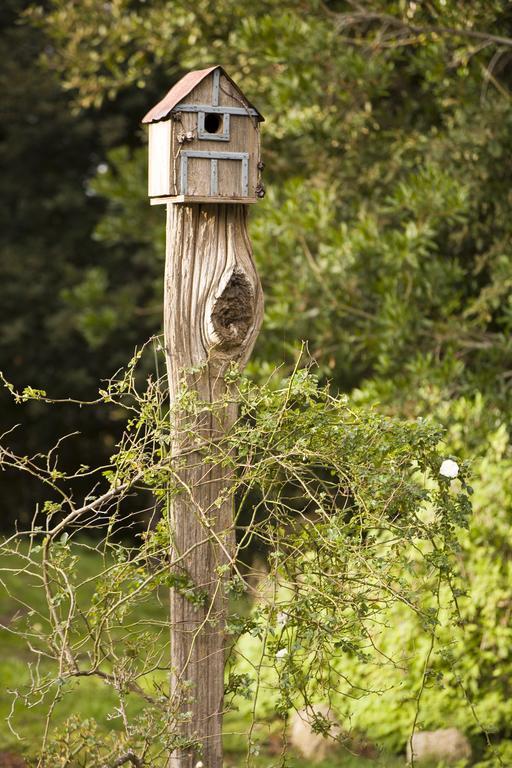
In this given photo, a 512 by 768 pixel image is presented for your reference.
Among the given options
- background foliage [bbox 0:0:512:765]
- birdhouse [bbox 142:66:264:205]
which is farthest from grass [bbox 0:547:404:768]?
birdhouse [bbox 142:66:264:205]

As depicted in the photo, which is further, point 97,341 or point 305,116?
point 97,341

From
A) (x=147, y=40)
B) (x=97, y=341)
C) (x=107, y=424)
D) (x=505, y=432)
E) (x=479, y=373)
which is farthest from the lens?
(x=107, y=424)

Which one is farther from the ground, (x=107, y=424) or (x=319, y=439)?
(x=107, y=424)

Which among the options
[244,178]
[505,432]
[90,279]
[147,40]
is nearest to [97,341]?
[90,279]

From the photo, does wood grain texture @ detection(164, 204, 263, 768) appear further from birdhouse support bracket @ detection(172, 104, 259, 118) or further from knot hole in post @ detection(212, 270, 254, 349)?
birdhouse support bracket @ detection(172, 104, 259, 118)

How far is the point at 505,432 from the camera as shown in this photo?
5.63 metres

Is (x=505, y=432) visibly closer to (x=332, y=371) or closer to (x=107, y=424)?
(x=332, y=371)

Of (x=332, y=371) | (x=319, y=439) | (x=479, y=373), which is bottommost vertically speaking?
(x=319, y=439)

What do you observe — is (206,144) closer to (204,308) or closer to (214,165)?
(214,165)

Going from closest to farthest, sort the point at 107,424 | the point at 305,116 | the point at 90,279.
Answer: the point at 305,116, the point at 90,279, the point at 107,424

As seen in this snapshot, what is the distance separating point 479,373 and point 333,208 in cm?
178

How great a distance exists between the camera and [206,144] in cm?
345

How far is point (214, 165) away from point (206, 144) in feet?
0.30

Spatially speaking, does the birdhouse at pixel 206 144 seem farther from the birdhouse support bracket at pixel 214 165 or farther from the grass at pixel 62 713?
the grass at pixel 62 713
